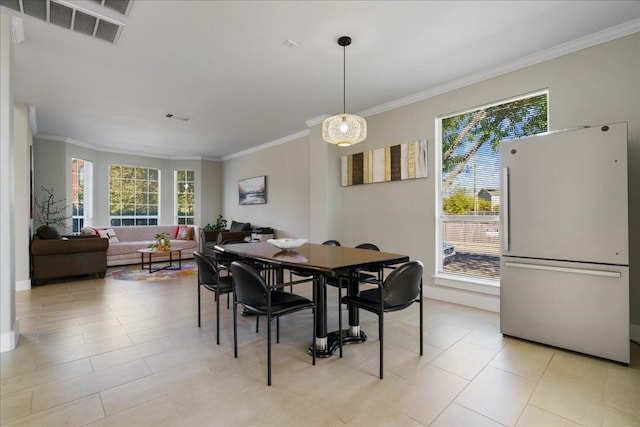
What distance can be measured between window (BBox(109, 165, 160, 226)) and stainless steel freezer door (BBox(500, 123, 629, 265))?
8.38m

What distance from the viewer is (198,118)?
5281 mm

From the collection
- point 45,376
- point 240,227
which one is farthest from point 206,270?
point 240,227

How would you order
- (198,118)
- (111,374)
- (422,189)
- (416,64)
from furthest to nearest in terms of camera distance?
1. (198,118)
2. (422,189)
3. (416,64)
4. (111,374)

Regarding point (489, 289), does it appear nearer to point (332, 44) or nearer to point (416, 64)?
point (416, 64)

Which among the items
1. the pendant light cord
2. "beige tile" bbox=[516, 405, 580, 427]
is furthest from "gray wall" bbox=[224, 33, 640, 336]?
"beige tile" bbox=[516, 405, 580, 427]

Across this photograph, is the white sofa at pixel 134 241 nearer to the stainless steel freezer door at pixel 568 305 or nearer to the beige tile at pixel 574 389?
the stainless steel freezer door at pixel 568 305

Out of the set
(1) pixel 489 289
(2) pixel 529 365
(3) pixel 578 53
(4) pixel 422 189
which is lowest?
(2) pixel 529 365

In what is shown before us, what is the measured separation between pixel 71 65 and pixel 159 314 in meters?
2.89

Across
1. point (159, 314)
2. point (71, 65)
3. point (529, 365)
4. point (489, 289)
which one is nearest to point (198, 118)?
point (71, 65)

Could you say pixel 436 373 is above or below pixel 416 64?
below

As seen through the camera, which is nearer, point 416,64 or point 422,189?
point 416,64

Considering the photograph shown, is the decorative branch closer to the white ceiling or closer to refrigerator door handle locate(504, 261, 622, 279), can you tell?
the white ceiling

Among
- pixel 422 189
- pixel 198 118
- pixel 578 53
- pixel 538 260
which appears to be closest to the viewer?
pixel 538 260

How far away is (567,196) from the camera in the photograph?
2508 millimetres
